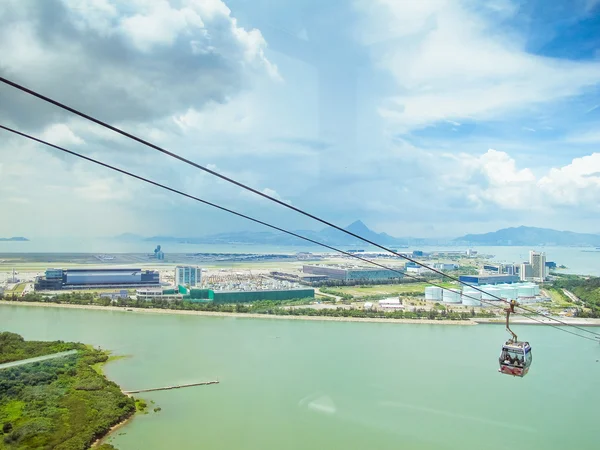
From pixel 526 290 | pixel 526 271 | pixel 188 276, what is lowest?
pixel 526 290

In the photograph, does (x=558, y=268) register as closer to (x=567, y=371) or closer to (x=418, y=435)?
(x=567, y=371)

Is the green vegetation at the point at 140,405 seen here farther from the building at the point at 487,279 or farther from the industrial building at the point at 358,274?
the industrial building at the point at 358,274

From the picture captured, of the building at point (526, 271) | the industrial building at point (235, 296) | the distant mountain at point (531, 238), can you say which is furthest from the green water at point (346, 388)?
the distant mountain at point (531, 238)

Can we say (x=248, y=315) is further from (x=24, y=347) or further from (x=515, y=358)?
(x=515, y=358)

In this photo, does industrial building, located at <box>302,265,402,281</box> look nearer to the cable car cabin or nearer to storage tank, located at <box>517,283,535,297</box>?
storage tank, located at <box>517,283,535,297</box>

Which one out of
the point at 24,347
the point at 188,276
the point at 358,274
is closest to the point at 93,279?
the point at 188,276

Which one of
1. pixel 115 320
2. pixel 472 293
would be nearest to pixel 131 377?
pixel 115 320
